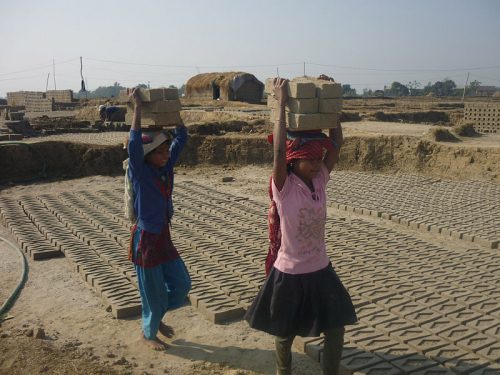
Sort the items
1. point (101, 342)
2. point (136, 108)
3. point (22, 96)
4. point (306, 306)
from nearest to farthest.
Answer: point (306, 306) < point (136, 108) < point (101, 342) < point (22, 96)

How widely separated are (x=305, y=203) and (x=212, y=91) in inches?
1099

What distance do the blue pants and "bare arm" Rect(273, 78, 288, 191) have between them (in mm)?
1319

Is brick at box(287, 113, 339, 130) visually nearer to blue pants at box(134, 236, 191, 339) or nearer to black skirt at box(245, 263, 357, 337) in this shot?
black skirt at box(245, 263, 357, 337)

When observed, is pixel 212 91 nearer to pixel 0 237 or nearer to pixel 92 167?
pixel 92 167

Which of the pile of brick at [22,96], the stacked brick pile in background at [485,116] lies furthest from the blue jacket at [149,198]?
the pile of brick at [22,96]

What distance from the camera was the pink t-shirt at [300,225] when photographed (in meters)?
2.47

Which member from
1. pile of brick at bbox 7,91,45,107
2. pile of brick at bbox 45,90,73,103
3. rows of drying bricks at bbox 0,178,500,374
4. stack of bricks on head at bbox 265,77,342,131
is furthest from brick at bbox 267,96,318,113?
pile of brick at bbox 45,90,73,103

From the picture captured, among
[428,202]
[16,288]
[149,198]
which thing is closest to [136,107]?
[149,198]

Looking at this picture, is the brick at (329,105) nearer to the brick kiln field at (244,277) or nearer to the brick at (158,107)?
the brick at (158,107)

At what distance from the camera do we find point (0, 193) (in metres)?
9.55

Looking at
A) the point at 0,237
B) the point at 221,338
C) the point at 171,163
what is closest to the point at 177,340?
the point at 221,338

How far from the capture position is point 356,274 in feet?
15.5

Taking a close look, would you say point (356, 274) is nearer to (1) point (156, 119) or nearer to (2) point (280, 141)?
(1) point (156, 119)

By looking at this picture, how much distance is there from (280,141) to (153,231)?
1298 millimetres
